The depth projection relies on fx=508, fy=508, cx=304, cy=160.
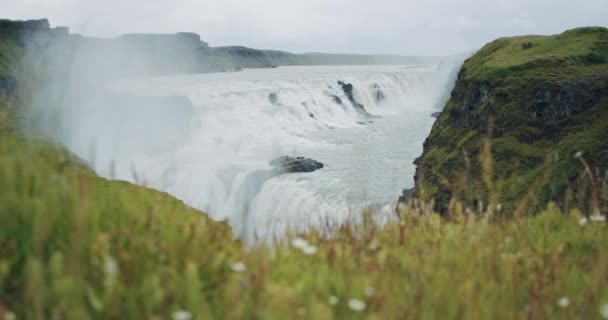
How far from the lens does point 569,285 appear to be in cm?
367

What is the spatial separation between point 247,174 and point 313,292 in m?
41.5

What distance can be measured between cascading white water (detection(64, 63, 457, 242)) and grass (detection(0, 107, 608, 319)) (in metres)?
15.5

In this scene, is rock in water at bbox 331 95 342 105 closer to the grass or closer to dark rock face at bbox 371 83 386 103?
dark rock face at bbox 371 83 386 103

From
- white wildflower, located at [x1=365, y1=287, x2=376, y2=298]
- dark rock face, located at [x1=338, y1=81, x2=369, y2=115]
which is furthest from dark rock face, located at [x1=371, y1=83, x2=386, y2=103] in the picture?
white wildflower, located at [x1=365, y1=287, x2=376, y2=298]

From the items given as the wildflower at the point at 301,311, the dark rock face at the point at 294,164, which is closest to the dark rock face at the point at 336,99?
the dark rock face at the point at 294,164

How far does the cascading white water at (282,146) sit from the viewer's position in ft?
129

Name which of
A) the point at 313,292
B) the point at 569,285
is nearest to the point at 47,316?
the point at 313,292

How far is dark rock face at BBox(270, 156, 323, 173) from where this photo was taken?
46.9m

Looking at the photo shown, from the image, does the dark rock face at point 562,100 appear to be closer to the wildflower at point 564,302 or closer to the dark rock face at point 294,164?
the dark rock face at point 294,164

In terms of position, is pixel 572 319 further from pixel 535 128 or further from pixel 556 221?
pixel 535 128

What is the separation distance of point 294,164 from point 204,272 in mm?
44471

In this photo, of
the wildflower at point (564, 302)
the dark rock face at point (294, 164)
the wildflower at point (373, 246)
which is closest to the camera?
the wildflower at point (564, 302)

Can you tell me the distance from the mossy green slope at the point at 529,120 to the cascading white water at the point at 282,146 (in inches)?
198

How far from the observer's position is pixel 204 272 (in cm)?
331
